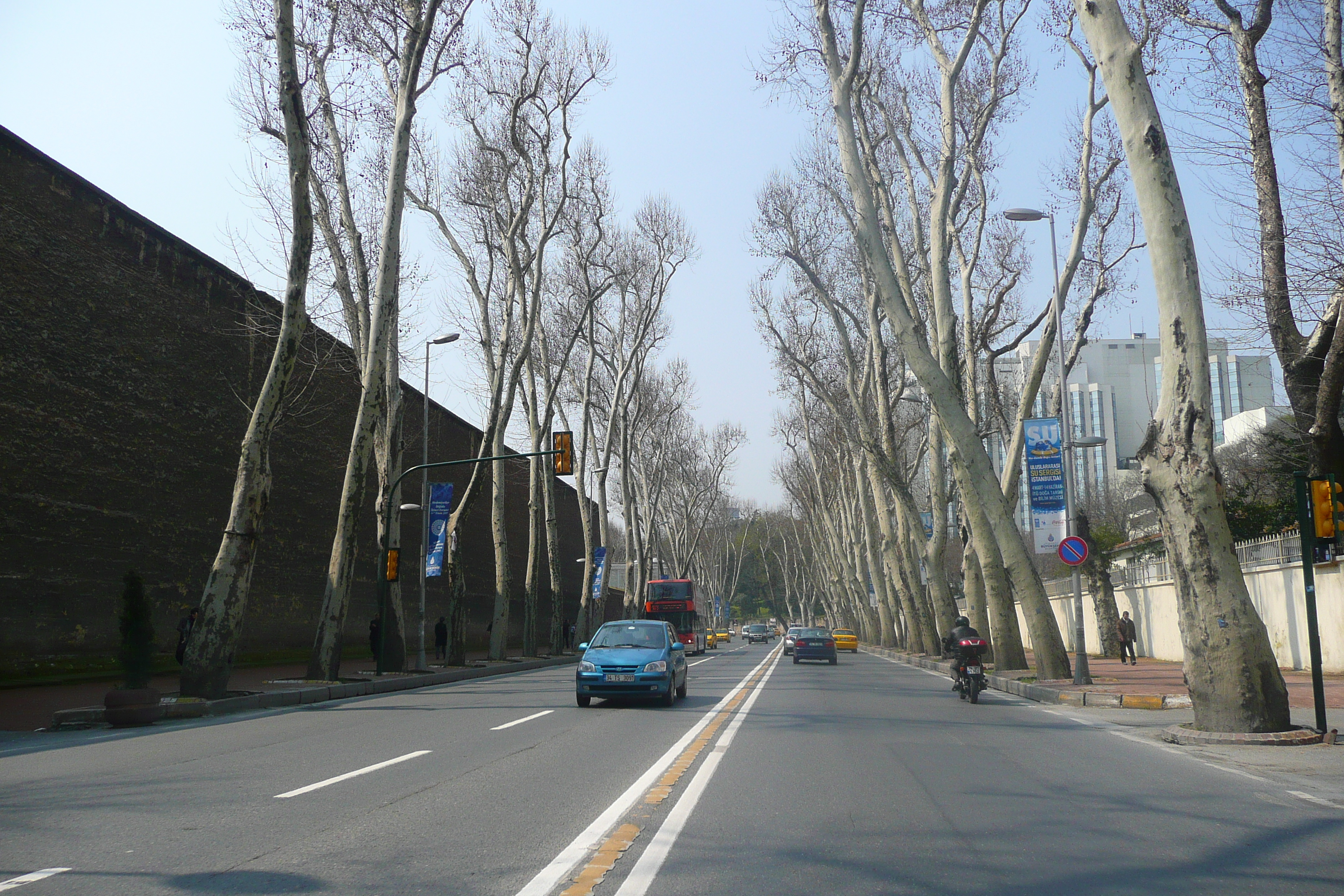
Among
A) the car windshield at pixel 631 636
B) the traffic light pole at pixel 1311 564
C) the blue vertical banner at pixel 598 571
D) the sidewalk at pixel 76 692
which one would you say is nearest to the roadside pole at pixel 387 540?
the sidewalk at pixel 76 692

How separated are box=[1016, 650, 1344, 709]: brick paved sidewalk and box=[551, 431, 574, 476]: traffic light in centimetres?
1106

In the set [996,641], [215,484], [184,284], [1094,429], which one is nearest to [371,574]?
[215,484]

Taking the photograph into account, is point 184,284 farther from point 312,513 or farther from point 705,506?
point 705,506

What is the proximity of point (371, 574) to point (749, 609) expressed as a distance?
9525 cm

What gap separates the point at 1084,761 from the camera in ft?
31.8

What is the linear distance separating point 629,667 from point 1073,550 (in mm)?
8609

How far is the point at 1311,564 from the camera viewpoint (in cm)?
1084

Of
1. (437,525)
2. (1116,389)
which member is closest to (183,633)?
(437,525)

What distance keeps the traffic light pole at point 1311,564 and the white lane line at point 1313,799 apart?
9.95 feet

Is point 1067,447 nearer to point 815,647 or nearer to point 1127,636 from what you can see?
→ point 1127,636

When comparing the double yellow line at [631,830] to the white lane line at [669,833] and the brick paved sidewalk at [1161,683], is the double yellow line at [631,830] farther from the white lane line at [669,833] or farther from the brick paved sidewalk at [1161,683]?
the brick paved sidewalk at [1161,683]

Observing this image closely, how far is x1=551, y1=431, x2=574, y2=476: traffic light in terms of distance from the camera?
24.6 m

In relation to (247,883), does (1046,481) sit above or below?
above

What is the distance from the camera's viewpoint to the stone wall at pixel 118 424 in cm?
1981
